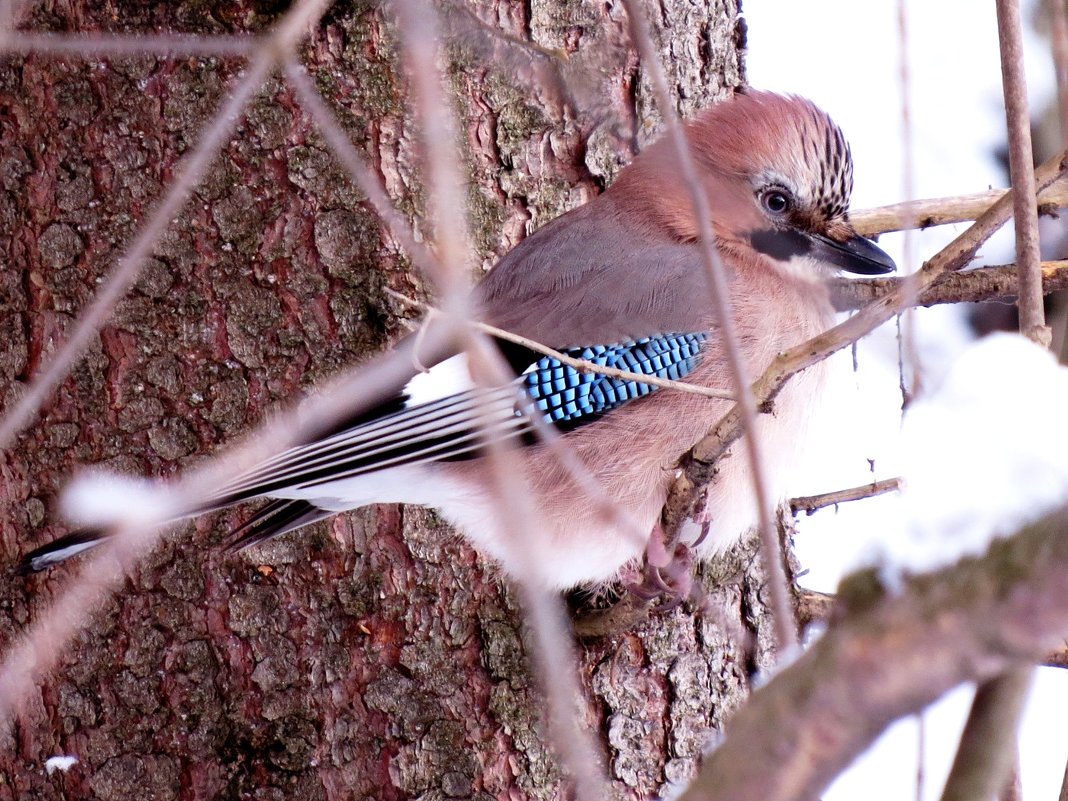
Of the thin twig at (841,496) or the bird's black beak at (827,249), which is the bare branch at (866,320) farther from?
the bird's black beak at (827,249)

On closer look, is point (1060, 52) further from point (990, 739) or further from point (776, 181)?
point (776, 181)

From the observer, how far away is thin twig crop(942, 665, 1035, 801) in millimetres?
1080

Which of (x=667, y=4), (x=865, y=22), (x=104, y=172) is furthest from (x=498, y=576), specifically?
(x=865, y=22)

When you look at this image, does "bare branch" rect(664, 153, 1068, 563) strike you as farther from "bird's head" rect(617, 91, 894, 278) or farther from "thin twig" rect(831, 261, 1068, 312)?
"bird's head" rect(617, 91, 894, 278)

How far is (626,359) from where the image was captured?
99.7 inches

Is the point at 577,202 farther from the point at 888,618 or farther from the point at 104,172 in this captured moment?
the point at 888,618

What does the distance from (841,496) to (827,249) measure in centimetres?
60

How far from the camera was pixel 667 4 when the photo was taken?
266 cm

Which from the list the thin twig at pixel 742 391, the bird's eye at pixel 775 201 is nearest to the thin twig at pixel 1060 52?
the thin twig at pixel 742 391

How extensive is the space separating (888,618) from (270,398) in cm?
162

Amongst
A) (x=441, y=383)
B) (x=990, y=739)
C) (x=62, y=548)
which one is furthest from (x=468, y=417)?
(x=990, y=739)

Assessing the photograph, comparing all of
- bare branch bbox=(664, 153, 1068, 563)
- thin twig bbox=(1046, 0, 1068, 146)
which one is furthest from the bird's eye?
thin twig bbox=(1046, 0, 1068, 146)

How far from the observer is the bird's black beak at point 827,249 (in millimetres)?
2701

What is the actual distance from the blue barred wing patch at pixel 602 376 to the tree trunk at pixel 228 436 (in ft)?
1.09
